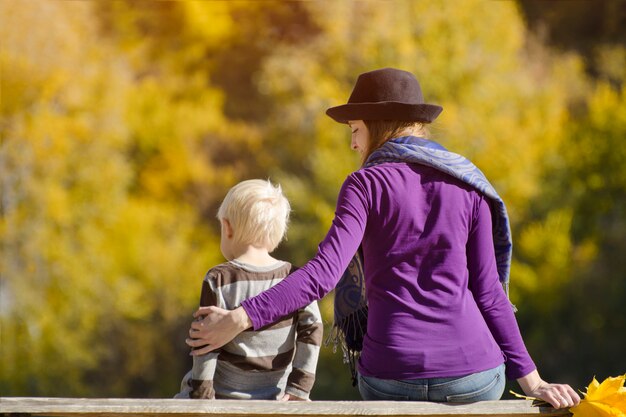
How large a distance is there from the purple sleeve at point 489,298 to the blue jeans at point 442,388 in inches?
1.9

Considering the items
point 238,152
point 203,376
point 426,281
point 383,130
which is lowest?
point 203,376

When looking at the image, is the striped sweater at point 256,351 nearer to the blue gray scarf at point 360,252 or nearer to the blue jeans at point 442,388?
the blue gray scarf at point 360,252

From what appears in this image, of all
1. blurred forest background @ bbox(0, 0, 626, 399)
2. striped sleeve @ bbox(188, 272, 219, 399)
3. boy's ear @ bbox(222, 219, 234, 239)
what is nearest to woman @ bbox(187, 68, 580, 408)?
striped sleeve @ bbox(188, 272, 219, 399)

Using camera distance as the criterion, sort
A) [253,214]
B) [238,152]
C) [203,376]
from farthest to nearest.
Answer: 1. [238,152]
2. [253,214]
3. [203,376]

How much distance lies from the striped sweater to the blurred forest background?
866cm

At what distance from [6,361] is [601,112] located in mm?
7547

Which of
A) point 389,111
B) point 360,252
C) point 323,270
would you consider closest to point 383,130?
point 389,111

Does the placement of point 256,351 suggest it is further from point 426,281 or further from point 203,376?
A: point 426,281

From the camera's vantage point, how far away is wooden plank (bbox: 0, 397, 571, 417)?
168cm

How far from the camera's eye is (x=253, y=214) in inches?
86.2

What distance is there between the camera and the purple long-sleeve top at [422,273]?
1801 mm

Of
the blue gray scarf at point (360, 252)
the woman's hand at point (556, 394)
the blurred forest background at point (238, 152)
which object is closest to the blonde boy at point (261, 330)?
the blue gray scarf at point (360, 252)

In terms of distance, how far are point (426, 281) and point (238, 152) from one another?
1017 cm

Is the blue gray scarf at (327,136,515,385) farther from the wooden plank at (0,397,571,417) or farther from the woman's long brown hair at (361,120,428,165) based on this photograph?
the wooden plank at (0,397,571,417)
